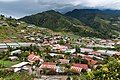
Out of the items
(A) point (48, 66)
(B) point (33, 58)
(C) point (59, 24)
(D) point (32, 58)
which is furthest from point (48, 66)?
(C) point (59, 24)

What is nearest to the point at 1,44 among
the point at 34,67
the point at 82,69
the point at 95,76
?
the point at 34,67

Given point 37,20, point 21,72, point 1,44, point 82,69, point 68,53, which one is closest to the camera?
point 21,72

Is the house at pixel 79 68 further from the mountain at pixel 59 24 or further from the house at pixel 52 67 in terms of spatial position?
the mountain at pixel 59 24

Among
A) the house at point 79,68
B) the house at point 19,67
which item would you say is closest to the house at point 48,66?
the house at point 19,67

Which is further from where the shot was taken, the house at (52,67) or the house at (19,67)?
the house at (52,67)

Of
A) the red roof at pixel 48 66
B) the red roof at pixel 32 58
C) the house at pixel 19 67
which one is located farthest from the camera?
the red roof at pixel 32 58

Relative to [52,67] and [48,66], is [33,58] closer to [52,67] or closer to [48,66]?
[48,66]

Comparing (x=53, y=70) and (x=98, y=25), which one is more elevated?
(x=53, y=70)

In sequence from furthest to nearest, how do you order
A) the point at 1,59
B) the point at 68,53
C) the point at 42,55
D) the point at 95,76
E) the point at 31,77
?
1. the point at 68,53
2. the point at 42,55
3. the point at 1,59
4. the point at 31,77
5. the point at 95,76

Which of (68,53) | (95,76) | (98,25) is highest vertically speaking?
(95,76)

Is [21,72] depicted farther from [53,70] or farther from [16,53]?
[16,53]

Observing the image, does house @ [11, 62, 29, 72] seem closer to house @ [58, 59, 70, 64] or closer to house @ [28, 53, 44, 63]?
house @ [28, 53, 44, 63]
